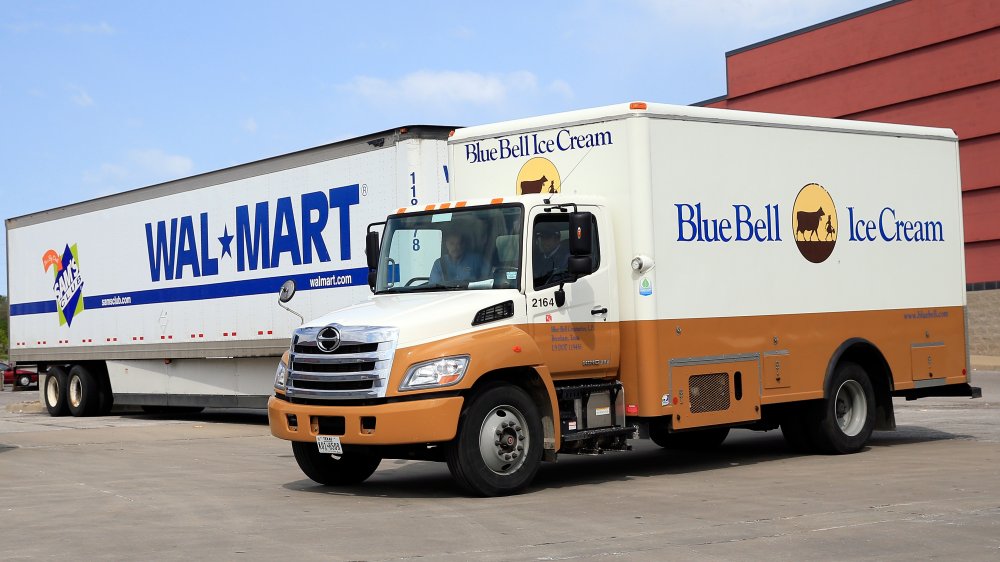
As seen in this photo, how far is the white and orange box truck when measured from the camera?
1137 centimetres

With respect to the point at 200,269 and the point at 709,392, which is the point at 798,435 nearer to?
the point at 709,392

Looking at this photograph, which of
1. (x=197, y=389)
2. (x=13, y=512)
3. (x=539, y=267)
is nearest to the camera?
(x=13, y=512)

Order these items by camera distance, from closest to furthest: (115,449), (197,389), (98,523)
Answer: (98,523)
(115,449)
(197,389)

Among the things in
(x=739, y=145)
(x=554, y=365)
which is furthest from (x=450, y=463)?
(x=739, y=145)

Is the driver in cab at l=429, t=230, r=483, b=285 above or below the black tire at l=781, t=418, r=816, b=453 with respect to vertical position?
above

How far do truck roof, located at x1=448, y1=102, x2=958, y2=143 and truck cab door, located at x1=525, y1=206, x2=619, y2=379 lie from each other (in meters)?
0.99

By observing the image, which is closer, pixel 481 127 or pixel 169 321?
pixel 481 127

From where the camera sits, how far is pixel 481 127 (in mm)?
13828

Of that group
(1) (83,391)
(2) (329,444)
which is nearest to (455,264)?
(2) (329,444)

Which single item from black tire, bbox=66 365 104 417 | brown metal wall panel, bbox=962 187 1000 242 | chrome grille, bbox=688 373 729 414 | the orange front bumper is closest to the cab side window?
the orange front bumper

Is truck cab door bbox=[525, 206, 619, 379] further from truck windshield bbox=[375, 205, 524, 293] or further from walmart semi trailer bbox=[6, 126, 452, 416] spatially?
walmart semi trailer bbox=[6, 126, 452, 416]

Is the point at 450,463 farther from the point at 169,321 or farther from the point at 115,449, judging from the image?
the point at 169,321

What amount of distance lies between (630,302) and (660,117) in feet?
5.90

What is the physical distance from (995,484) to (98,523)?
7.47 m
